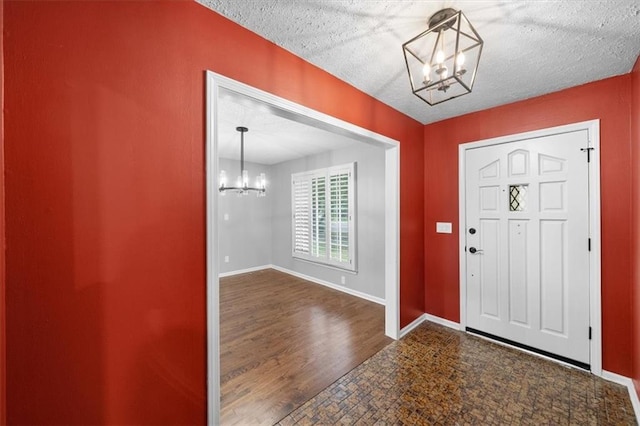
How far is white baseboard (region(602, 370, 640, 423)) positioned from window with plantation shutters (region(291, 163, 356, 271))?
A: 284cm

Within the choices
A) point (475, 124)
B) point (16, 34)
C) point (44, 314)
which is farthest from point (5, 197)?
point (475, 124)

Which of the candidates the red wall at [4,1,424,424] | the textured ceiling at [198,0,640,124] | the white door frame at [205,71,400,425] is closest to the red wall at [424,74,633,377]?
the textured ceiling at [198,0,640,124]

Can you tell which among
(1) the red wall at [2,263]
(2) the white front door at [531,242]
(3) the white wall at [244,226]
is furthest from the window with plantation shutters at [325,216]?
(1) the red wall at [2,263]

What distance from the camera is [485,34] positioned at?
160 cm

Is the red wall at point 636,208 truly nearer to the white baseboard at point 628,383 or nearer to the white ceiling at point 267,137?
the white baseboard at point 628,383

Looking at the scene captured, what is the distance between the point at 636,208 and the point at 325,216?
12.1 ft

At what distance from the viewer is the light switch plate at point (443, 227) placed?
302 cm

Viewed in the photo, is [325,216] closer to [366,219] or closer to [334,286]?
[366,219]

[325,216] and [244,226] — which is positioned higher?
[325,216]

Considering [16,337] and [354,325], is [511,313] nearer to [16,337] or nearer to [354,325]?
[354,325]

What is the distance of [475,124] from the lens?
282 centimetres

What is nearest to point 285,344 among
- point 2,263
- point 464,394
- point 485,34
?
point 464,394

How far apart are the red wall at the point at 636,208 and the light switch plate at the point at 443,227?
1391mm

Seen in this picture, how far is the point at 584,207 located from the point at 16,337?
3.74m
